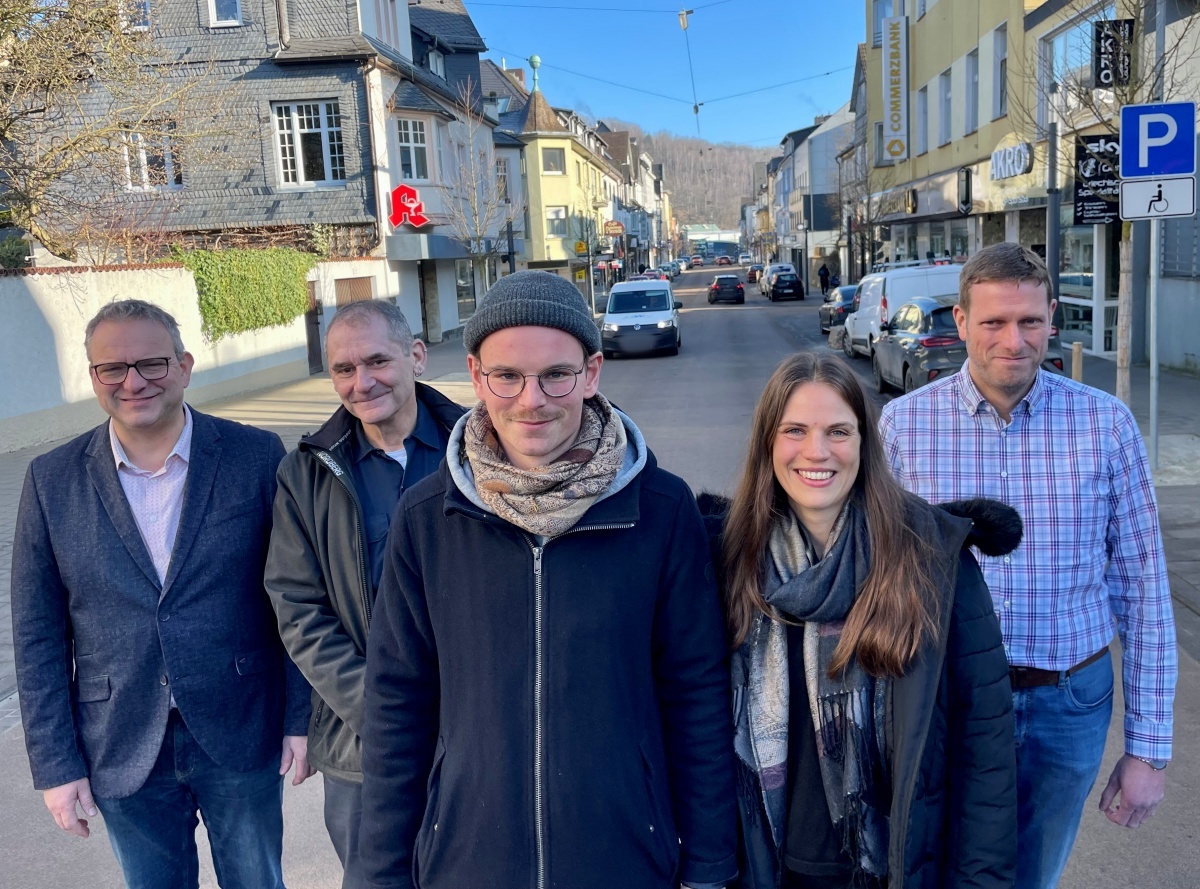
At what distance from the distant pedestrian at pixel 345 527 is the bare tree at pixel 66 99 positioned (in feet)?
36.6

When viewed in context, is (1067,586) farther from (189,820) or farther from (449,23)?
(449,23)

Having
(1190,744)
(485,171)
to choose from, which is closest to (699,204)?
(485,171)

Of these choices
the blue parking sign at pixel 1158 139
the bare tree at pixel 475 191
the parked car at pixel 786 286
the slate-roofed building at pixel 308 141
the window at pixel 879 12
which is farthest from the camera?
the parked car at pixel 786 286

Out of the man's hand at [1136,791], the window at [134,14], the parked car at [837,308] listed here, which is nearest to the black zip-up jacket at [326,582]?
the man's hand at [1136,791]

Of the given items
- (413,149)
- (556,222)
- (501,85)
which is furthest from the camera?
(501,85)

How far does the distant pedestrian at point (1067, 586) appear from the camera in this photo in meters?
2.49

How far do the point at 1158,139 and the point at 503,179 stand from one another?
29.9 m

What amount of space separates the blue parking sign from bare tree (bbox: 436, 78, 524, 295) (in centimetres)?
2096

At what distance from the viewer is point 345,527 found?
251cm

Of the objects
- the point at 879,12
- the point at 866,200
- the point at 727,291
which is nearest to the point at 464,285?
the point at 866,200

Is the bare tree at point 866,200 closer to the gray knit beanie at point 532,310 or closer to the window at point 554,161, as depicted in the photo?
the window at point 554,161

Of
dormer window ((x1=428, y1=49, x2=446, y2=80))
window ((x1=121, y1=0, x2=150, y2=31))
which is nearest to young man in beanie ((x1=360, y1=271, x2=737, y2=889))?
window ((x1=121, y1=0, x2=150, y2=31))

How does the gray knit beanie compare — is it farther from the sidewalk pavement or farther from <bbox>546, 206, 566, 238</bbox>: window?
<bbox>546, 206, 566, 238</bbox>: window

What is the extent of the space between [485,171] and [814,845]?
31.7 m
